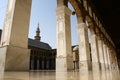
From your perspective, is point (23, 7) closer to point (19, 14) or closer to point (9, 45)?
point (19, 14)

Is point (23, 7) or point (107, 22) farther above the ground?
point (107, 22)

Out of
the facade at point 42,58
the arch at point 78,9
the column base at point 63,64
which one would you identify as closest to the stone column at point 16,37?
the column base at point 63,64

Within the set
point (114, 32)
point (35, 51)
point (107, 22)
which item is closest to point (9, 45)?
point (107, 22)

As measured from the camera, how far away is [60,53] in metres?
6.72

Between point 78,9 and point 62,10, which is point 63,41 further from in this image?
point 78,9

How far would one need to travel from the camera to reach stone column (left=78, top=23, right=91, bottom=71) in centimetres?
939

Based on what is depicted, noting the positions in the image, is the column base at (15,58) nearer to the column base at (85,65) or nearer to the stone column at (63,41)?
the stone column at (63,41)

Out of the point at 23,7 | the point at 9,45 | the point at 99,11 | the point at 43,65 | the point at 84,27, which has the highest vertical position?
the point at 99,11

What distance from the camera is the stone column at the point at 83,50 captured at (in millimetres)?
9391

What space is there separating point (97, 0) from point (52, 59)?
3450cm

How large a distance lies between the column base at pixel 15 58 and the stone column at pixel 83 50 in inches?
244

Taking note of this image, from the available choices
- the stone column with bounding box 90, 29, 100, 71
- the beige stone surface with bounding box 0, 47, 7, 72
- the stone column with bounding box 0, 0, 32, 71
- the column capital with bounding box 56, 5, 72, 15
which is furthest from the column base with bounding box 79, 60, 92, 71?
the beige stone surface with bounding box 0, 47, 7, 72

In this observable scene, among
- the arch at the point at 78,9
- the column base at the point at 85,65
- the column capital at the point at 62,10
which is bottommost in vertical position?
the column base at the point at 85,65

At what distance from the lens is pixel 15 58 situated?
3.59 metres
